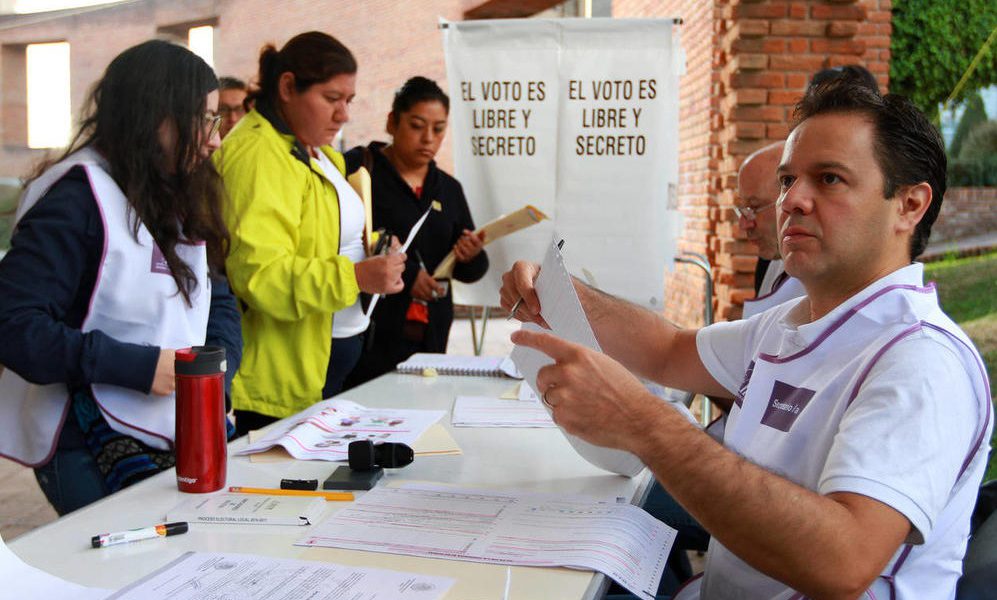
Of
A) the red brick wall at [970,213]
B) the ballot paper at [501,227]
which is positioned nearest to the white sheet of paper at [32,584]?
the ballot paper at [501,227]

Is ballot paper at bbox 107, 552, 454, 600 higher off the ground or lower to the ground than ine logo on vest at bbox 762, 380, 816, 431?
lower

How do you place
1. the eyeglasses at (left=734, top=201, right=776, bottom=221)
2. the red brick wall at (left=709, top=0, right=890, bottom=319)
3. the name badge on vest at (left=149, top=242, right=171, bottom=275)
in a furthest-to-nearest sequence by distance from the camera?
the red brick wall at (left=709, top=0, right=890, bottom=319) → the eyeglasses at (left=734, top=201, right=776, bottom=221) → the name badge on vest at (left=149, top=242, right=171, bottom=275)

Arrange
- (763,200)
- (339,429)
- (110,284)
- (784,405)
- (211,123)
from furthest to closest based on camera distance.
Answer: (763,200)
(211,123)
(339,429)
(110,284)
(784,405)

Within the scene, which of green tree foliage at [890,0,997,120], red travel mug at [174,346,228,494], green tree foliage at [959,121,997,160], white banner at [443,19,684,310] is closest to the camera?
red travel mug at [174,346,228,494]

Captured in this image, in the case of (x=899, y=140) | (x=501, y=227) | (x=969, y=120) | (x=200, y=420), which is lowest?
(x=200, y=420)

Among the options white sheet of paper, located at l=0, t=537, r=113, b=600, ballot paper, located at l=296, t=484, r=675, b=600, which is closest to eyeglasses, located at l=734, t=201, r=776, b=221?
ballot paper, located at l=296, t=484, r=675, b=600

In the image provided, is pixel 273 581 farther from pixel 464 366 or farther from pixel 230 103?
pixel 230 103

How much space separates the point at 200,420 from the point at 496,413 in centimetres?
87

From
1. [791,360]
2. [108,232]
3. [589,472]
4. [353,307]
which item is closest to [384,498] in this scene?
[589,472]

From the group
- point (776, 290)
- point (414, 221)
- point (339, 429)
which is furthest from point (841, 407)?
point (414, 221)

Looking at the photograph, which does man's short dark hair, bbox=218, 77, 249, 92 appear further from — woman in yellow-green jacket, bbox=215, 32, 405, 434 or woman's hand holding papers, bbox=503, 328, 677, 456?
woman's hand holding papers, bbox=503, 328, 677, 456

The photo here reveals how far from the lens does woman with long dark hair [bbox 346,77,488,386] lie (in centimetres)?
347

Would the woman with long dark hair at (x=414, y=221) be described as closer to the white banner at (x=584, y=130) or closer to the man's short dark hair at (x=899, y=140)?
the white banner at (x=584, y=130)

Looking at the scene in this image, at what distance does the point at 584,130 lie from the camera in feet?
13.3
